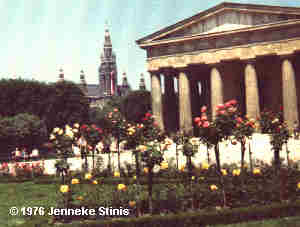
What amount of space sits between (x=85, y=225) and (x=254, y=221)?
6032 mm

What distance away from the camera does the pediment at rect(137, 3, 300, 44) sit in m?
43.3

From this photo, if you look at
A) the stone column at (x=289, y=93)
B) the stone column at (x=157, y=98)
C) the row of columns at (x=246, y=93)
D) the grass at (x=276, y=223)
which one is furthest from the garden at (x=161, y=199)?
the stone column at (x=157, y=98)

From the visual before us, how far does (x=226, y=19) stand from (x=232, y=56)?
14.4ft

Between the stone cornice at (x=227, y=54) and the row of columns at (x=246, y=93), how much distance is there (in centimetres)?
78

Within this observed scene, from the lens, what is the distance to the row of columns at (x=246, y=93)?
142 feet

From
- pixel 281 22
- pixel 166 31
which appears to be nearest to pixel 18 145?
pixel 166 31

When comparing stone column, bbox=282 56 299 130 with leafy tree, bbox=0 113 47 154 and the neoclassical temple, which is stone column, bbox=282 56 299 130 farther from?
leafy tree, bbox=0 113 47 154

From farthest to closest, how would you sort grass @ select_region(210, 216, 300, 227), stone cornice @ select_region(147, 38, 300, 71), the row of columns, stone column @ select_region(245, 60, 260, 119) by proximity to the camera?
stone column @ select_region(245, 60, 260, 119) → the row of columns → stone cornice @ select_region(147, 38, 300, 71) → grass @ select_region(210, 216, 300, 227)

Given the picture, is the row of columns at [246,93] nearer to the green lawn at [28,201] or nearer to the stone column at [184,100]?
the stone column at [184,100]

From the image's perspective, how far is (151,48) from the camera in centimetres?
5116

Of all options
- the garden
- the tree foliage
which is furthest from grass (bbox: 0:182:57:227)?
the tree foliage

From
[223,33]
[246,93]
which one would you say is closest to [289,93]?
[246,93]

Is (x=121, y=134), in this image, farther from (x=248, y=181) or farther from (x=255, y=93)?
(x=255, y=93)

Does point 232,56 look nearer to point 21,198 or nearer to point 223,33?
point 223,33
